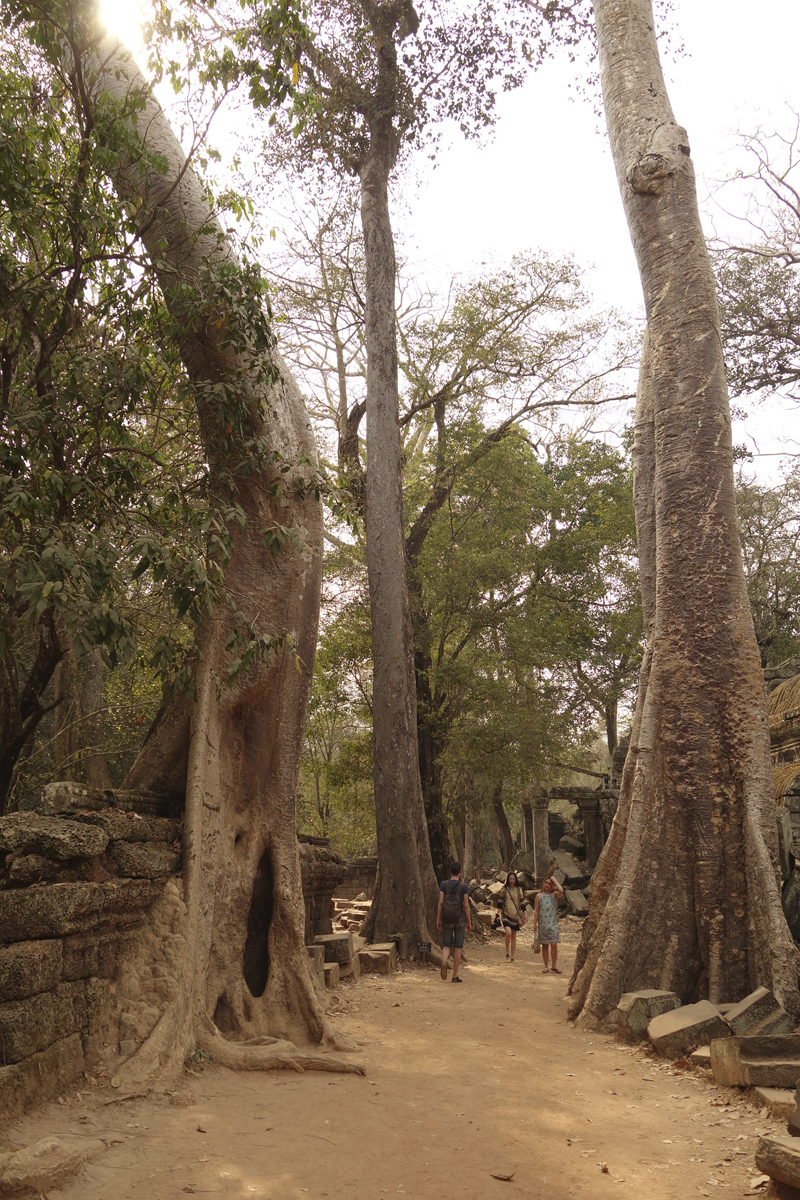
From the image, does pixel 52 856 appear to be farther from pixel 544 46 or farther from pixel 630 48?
pixel 544 46

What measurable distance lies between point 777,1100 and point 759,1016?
1.06m

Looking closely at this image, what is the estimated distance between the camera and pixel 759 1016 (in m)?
4.70

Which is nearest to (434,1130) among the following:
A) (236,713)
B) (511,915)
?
(236,713)

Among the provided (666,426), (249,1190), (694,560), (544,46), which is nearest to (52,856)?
(249,1190)

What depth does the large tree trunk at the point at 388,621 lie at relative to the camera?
9469 mm

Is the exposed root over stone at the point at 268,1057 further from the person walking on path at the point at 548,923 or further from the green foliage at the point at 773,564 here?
the green foliage at the point at 773,564

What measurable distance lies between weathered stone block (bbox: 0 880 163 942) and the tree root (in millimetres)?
901

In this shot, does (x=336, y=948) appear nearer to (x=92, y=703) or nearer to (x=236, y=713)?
(x=236, y=713)

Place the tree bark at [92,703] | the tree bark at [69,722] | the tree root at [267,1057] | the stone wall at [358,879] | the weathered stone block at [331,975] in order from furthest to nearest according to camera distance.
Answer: the stone wall at [358,879] < the tree bark at [92,703] < the tree bark at [69,722] < the weathered stone block at [331,975] < the tree root at [267,1057]

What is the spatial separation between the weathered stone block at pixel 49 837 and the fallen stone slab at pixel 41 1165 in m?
1.08

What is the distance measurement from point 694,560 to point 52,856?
4.70m

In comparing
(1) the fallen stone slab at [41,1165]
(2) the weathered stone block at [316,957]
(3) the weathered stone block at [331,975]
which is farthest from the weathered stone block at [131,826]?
(3) the weathered stone block at [331,975]

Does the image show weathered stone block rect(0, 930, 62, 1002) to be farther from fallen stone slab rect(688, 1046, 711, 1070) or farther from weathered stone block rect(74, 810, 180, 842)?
fallen stone slab rect(688, 1046, 711, 1070)

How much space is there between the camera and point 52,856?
3629 millimetres
